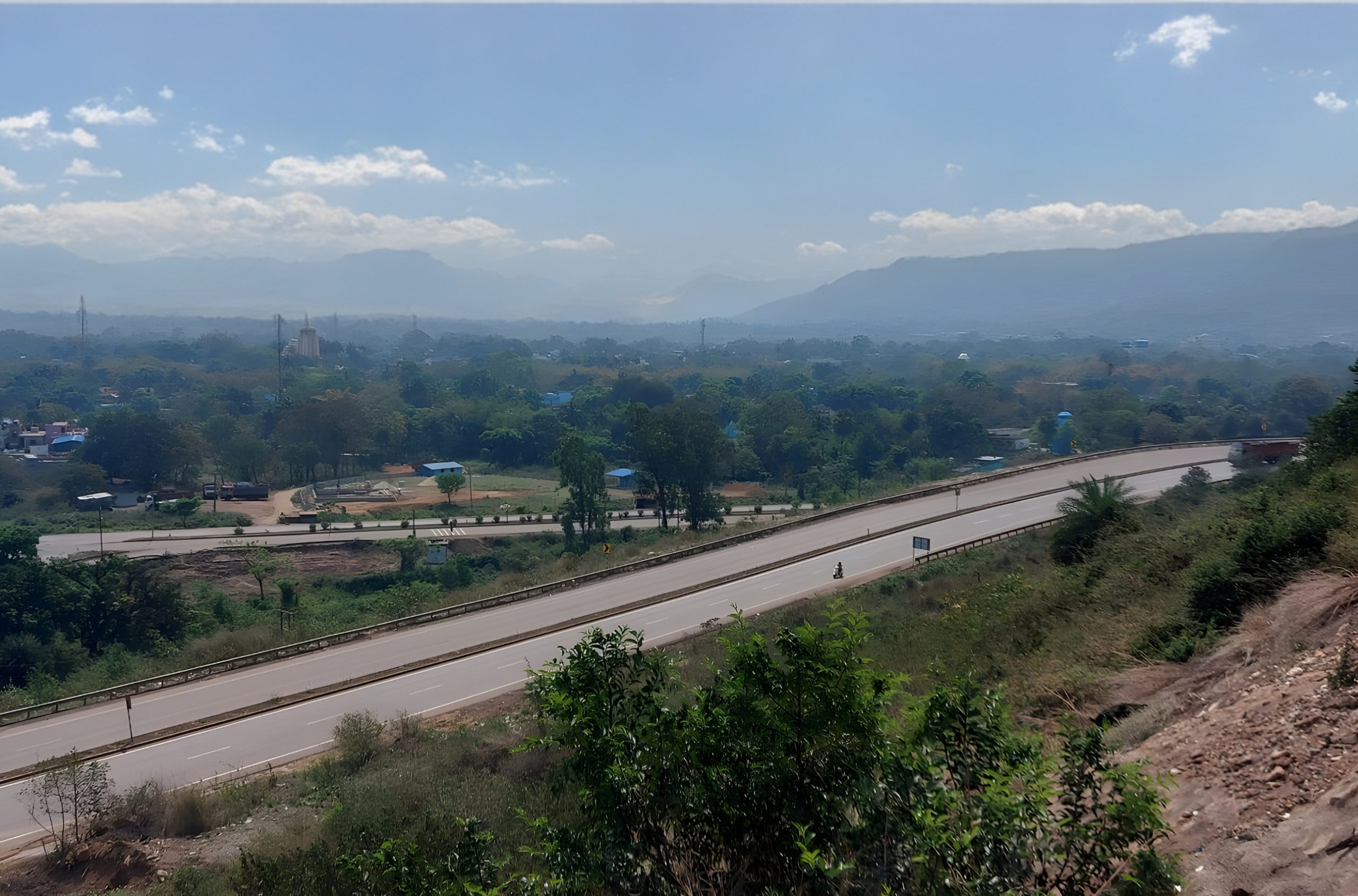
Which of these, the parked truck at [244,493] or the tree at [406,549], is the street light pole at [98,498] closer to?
the parked truck at [244,493]

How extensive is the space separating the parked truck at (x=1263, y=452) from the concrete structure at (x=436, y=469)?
170 feet

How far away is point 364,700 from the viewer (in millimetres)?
17344

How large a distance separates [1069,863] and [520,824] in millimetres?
6942

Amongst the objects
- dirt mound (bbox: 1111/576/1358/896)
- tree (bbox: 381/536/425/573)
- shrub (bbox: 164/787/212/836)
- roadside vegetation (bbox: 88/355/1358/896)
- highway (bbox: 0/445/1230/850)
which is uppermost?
roadside vegetation (bbox: 88/355/1358/896)

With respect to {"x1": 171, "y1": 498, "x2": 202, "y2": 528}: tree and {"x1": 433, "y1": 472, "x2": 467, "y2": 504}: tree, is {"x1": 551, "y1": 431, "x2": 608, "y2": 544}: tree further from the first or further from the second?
{"x1": 171, "y1": 498, "x2": 202, "y2": 528}: tree

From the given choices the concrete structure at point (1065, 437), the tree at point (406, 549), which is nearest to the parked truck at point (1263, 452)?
the concrete structure at point (1065, 437)

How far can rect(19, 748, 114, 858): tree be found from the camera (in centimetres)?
1128

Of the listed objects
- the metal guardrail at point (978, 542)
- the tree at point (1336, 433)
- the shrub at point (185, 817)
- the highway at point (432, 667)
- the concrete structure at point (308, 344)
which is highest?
the concrete structure at point (308, 344)

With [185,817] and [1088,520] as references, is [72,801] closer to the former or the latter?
[185,817]

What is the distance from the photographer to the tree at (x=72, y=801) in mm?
11281

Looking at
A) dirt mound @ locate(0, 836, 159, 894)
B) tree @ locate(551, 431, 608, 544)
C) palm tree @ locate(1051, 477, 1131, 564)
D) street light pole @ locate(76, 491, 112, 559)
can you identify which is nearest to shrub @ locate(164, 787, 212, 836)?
dirt mound @ locate(0, 836, 159, 894)

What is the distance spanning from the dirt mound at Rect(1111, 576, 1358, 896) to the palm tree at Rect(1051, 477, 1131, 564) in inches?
469

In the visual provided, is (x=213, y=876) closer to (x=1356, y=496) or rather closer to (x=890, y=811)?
(x=890, y=811)

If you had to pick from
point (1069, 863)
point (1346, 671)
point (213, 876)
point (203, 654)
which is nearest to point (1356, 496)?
point (1346, 671)
